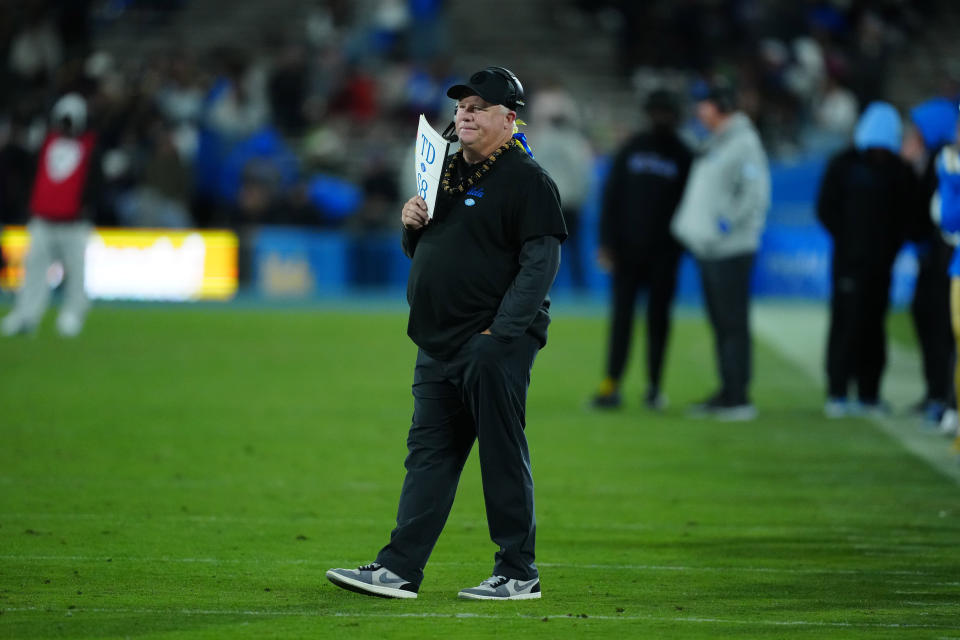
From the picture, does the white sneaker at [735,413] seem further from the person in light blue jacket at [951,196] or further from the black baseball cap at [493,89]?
the black baseball cap at [493,89]

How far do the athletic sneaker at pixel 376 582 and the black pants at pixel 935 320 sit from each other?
20.4 ft

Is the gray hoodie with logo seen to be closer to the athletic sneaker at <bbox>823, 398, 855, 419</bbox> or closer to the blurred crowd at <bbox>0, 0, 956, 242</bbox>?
the athletic sneaker at <bbox>823, 398, 855, 419</bbox>

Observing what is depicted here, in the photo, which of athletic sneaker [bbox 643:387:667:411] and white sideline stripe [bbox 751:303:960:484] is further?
athletic sneaker [bbox 643:387:667:411]

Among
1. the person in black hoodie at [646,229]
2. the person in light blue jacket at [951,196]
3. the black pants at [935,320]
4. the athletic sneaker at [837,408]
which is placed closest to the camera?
the person in light blue jacket at [951,196]

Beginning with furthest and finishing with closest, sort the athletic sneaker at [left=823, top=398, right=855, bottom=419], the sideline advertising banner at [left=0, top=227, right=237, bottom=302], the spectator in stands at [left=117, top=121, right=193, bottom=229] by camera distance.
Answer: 1. the spectator in stands at [left=117, top=121, right=193, bottom=229]
2. the sideline advertising banner at [left=0, top=227, right=237, bottom=302]
3. the athletic sneaker at [left=823, top=398, right=855, bottom=419]

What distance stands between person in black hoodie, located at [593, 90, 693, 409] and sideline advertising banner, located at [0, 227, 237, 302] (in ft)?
39.4

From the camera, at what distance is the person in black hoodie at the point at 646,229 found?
1216cm

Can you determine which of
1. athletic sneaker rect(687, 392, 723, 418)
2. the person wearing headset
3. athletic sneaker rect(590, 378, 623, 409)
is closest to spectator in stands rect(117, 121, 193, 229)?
athletic sneaker rect(590, 378, 623, 409)

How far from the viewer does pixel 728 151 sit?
38.7ft

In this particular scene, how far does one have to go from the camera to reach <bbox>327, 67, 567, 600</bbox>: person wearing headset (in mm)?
5953

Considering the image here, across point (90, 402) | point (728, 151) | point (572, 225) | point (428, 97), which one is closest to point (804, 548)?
point (728, 151)

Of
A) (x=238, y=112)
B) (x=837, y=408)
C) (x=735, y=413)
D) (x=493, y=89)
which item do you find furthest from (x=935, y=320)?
(x=238, y=112)

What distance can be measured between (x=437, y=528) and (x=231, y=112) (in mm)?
20909

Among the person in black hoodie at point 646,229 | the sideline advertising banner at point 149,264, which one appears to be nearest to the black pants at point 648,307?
the person in black hoodie at point 646,229
